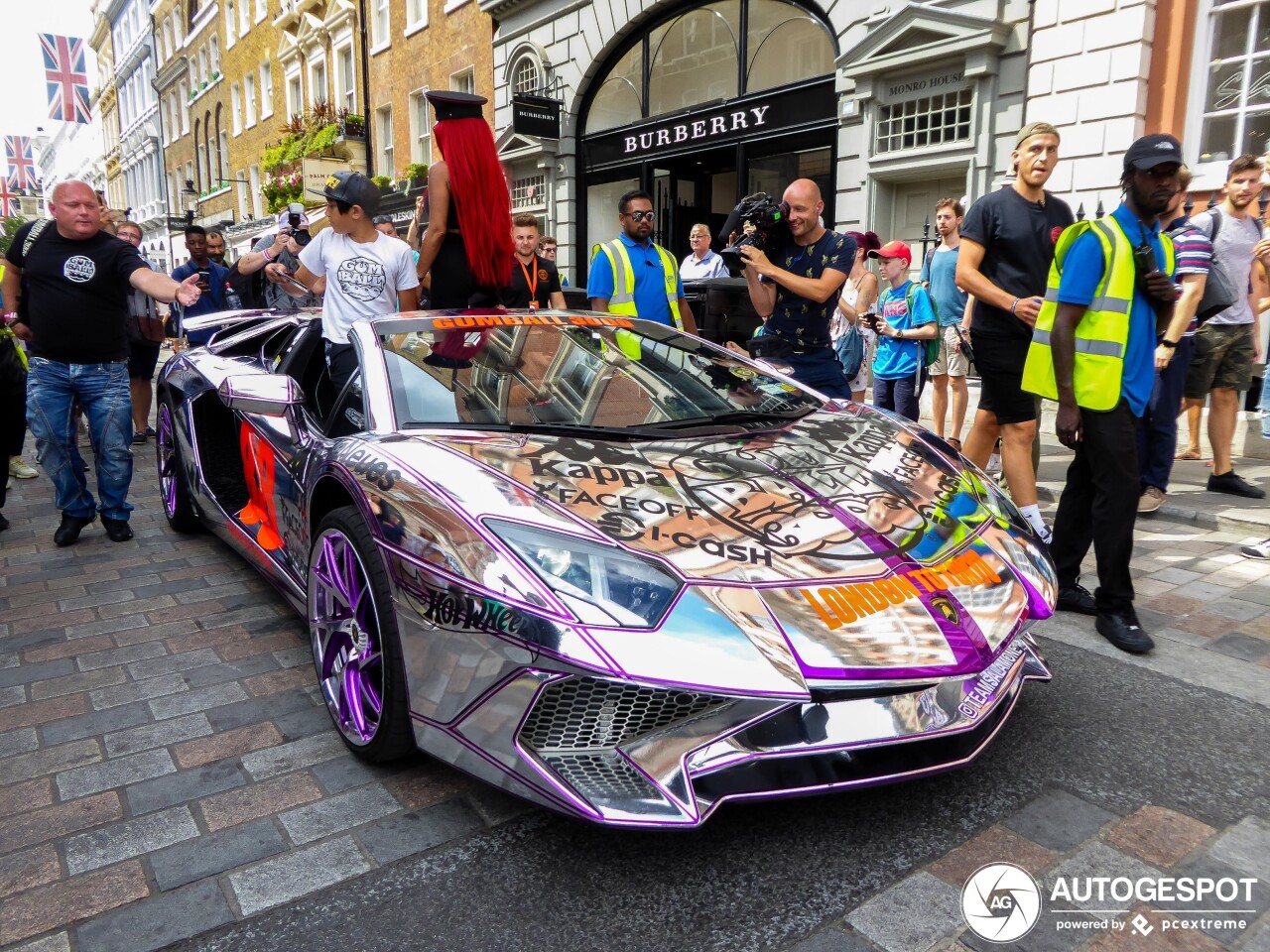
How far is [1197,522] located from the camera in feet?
16.4

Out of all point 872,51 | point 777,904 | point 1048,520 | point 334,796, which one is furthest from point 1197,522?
point 872,51

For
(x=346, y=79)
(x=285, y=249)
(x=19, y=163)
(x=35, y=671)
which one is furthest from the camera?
(x=19, y=163)

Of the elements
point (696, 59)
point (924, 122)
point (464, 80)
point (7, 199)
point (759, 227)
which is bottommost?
point (759, 227)

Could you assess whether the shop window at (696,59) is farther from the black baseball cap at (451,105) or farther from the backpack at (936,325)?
the black baseball cap at (451,105)

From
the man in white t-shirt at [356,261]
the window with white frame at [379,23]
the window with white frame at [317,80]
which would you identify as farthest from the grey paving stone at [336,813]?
the window with white frame at [317,80]

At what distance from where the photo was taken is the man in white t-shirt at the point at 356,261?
3.94m

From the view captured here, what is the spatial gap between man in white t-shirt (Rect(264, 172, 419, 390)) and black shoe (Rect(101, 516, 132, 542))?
1881 millimetres

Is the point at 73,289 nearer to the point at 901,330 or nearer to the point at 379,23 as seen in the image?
the point at 901,330

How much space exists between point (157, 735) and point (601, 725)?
64.3 inches

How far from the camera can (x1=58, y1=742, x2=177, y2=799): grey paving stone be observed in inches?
94.6

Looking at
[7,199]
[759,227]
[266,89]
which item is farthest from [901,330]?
[7,199]

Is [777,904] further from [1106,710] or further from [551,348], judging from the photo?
[551,348]

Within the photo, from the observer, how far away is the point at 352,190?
13.2 feet

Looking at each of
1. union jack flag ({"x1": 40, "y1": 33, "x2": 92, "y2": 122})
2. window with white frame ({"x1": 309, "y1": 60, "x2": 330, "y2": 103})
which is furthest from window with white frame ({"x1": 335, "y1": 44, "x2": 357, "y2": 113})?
union jack flag ({"x1": 40, "y1": 33, "x2": 92, "y2": 122})
